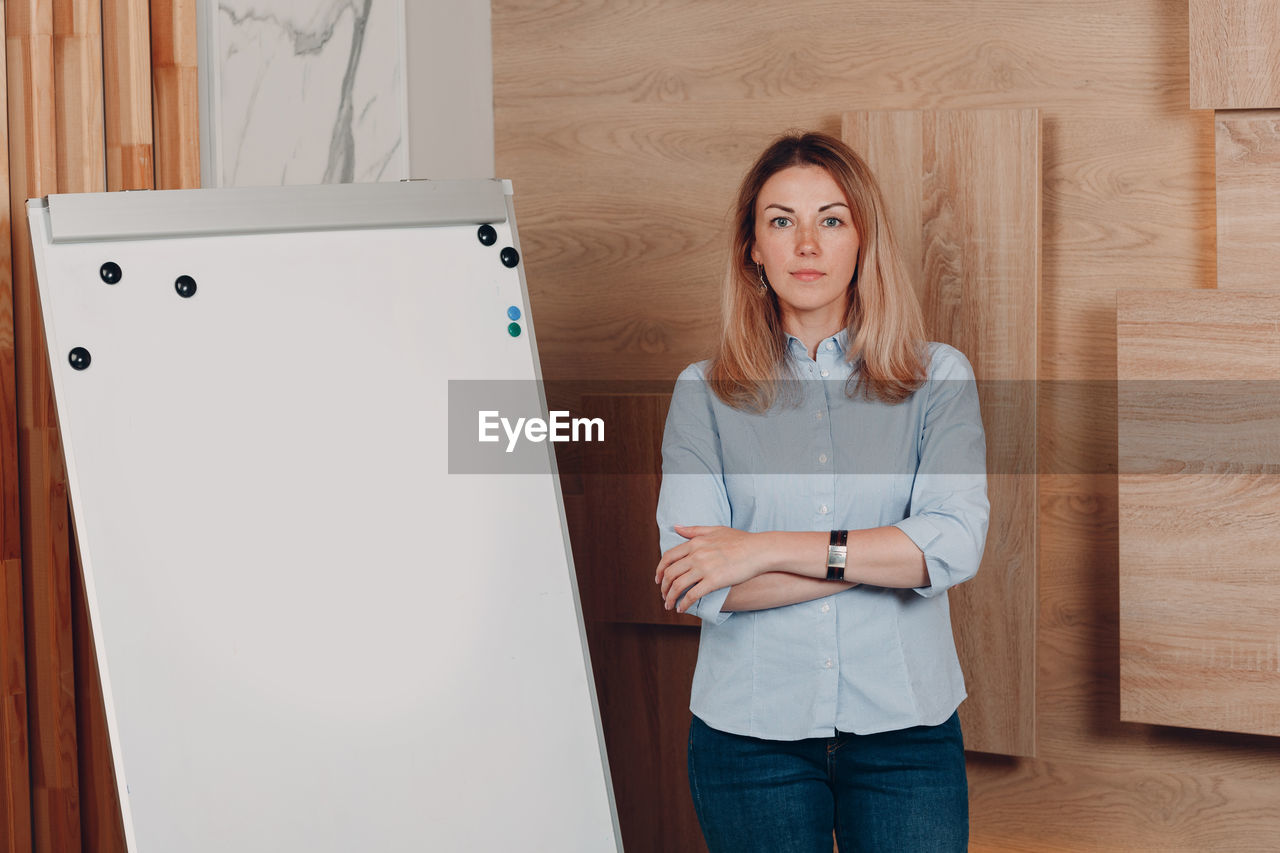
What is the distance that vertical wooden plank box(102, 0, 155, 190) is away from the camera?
1.79 m

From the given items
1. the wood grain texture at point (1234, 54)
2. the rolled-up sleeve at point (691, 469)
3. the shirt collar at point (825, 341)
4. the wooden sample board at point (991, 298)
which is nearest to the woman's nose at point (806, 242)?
the shirt collar at point (825, 341)

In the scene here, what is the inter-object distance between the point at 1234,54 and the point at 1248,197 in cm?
23

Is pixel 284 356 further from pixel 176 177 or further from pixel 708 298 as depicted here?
pixel 708 298

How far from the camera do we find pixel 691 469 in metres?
1.59

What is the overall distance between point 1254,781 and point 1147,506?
1.77 ft

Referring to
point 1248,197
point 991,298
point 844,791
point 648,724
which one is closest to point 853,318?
point 991,298

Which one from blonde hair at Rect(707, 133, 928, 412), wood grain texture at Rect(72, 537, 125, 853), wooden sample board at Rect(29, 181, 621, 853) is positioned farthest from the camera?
wood grain texture at Rect(72, 537, 125, 853)

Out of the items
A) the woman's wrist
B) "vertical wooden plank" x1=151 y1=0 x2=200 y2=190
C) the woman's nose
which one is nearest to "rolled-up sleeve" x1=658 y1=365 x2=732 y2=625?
the woman's wrist

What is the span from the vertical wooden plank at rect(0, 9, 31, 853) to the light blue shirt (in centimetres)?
96

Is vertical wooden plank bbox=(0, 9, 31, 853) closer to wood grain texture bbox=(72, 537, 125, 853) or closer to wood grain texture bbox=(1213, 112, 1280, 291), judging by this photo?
wood grain texture bbox=(72, 537, 125, 853)

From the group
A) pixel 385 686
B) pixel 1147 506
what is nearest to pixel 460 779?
pixel 385 686

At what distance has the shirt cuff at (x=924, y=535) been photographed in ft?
4.84

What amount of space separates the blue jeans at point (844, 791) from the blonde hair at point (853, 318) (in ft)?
1.52

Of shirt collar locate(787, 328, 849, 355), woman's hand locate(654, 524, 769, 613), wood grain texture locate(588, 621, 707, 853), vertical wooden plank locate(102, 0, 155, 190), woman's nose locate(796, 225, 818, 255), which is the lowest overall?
wood grain texture locate(588, 621, 707, 853)
